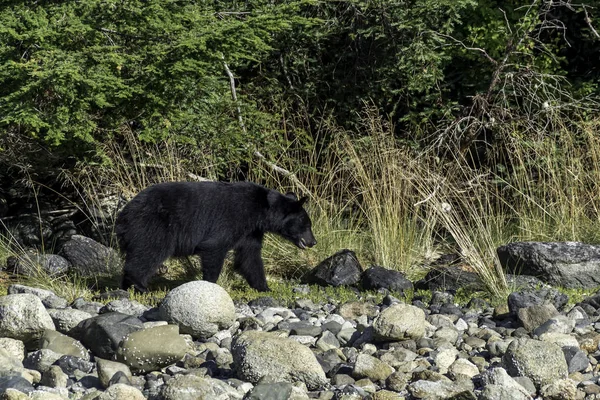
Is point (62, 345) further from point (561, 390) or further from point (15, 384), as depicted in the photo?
point (561, 390)

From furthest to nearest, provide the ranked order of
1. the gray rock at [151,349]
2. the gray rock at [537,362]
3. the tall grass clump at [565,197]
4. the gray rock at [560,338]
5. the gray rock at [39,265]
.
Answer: the tall grass clump at [565,197] < the gray rock at [39,265] < the gray rock at [560,338] < the gray rock at [151,349] < the gray rock at [537,362]

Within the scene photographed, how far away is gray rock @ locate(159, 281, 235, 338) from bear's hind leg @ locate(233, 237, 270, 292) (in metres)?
2.02

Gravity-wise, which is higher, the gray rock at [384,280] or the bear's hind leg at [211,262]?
the bear's hind leg at [211,262]

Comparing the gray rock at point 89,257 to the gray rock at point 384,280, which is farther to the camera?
the gray rock at point 89,257

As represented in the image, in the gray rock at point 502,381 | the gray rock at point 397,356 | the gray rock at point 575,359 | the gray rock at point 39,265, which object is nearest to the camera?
the gray rock at point 502,381

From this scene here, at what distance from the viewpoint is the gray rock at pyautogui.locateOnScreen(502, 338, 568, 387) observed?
4805mm

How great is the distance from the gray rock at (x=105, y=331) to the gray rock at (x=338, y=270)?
8.86 ft

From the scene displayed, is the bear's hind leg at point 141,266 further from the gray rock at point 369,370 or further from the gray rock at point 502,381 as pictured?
the gray rock at point 502,381

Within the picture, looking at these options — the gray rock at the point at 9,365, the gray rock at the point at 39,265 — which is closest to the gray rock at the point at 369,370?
the gray rock at the point at 9,365

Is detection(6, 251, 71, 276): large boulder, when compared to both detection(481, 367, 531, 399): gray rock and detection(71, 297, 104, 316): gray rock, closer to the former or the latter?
detection(71, 297, 104, 316): gray rock

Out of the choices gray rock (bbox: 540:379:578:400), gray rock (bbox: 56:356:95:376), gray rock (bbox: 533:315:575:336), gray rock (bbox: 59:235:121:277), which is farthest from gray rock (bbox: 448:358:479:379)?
gray rock (bbox: 59:235:121:277)

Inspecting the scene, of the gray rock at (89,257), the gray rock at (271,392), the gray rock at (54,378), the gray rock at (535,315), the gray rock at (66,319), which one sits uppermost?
the gray rock at (271,392)

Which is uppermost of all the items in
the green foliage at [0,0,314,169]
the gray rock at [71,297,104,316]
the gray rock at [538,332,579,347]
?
the green foliage at [0,0,314,169]

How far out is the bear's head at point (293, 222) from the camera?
797 centimetres
